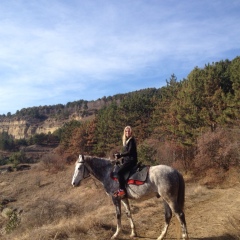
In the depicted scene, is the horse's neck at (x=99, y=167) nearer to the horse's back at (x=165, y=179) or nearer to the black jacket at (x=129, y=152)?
the black jacket at (x=129, y=152)

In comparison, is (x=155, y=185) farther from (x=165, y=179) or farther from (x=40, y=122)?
(x=40, y=122)

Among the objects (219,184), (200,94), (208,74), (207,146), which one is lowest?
(219,184)

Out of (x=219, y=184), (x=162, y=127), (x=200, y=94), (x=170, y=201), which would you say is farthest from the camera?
(x=162, y=127)

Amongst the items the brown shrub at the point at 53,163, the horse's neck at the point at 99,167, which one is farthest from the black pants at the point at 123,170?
the brown shrub at the point at 53,163

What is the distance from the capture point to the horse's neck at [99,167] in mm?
9219

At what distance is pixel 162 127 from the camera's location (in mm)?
37844

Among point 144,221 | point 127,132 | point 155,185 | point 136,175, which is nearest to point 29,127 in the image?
point 144,221

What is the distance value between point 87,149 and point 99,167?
164ft

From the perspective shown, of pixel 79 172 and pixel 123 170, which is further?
pixel 79 172

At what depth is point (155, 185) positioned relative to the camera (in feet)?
26.9

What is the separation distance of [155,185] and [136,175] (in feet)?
2.12

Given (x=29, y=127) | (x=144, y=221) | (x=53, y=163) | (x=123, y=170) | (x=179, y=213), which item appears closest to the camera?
(x=179, y=213)

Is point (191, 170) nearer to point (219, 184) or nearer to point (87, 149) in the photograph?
point (219, 184)

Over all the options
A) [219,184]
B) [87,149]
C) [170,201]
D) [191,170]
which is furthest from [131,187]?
[87,149]
